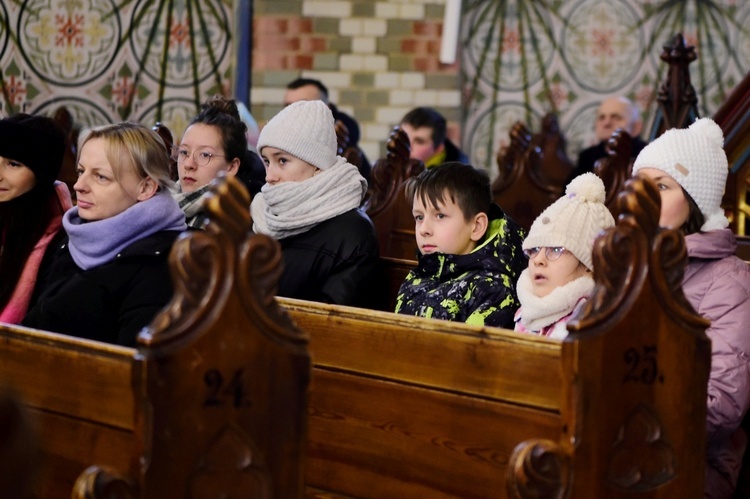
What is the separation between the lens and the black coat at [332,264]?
3805 millimetres

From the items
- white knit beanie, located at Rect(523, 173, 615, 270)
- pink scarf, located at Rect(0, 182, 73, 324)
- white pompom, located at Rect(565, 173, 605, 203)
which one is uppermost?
white pompom, located at Rect(565, 173, 605, 203)

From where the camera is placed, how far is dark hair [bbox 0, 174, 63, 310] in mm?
3691

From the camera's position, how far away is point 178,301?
2211 millimetres

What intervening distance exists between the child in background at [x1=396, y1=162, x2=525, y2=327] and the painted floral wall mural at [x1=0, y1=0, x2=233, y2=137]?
5.02 m

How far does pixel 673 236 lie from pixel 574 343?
0.97ft

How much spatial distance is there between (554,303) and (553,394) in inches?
21.2

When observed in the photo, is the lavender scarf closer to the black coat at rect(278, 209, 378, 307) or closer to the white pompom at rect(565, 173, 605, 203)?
the black coat at rect(278, 209, 378, 307)

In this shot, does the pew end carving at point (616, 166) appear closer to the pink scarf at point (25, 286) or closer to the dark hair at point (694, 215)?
the dark hair at point (694, 215)

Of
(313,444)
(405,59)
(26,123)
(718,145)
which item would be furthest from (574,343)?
(405,59)

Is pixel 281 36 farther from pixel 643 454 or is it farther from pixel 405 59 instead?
pixel 643 454

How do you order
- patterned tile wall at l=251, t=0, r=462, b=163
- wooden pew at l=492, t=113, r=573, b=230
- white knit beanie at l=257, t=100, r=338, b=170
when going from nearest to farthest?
white knit beanie at l=257, t=100, r=338, b=170
wooden pew at l=492, t=113, r=573, b=230
patterned tile wall at l=251, t=0, r=462, b=163

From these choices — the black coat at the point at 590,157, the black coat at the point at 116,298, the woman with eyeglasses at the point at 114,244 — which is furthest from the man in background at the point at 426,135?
the black coat at the point at 116,298

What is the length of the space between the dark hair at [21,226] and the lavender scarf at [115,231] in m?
0.46

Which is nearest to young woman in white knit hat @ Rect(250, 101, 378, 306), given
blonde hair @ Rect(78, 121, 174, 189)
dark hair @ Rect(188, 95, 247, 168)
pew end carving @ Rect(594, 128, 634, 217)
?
dark hair @ Rect(188, 95, 247, 168)
